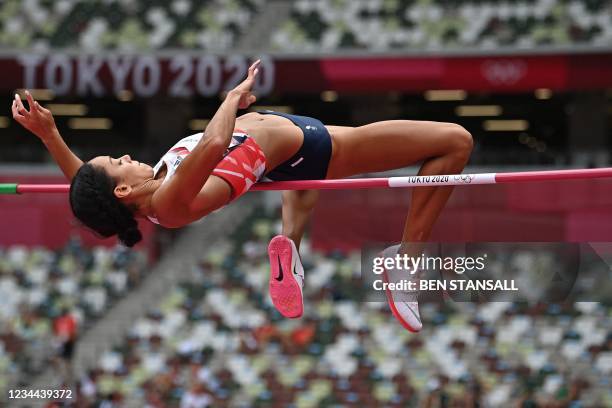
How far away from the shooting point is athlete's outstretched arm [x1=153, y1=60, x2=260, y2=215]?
3.91 m

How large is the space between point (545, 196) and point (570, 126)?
845 cm

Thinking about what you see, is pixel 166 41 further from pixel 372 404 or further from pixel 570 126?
pixel 372 404

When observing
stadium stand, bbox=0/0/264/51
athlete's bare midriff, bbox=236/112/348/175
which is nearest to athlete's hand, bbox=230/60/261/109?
athlete's bare midriff, bbox=236/112/348/175

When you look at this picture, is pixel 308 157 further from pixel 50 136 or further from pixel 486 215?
pixel 486 215

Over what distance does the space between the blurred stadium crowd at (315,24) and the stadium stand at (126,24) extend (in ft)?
0.05

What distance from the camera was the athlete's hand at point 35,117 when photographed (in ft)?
15.3

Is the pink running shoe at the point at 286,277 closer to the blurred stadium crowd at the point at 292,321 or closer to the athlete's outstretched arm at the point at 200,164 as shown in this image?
the athlete's outstretched arm at the point at 200,164

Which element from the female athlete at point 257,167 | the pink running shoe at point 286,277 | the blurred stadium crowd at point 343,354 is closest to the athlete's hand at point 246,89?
the female athlete at point 257,167

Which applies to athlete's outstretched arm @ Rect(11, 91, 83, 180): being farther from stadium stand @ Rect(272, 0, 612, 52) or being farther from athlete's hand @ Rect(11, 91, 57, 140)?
stadium stand @ Rect(272, 0, 612, 52)

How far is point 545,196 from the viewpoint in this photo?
724cm

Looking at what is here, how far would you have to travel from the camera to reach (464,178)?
14.5 feet

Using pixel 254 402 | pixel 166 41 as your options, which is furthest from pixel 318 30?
pixel 254 402

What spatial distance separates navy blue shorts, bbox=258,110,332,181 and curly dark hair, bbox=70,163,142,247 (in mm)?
765

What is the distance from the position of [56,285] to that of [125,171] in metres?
8.21
